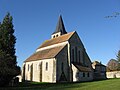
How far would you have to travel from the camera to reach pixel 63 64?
50344mm

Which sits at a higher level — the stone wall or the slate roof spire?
the slate roof spire

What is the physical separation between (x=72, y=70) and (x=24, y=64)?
17826 millimetres

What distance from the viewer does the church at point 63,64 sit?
48.8 meters

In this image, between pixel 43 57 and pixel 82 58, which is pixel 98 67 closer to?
pixel 82 58

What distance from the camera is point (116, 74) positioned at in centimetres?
6556

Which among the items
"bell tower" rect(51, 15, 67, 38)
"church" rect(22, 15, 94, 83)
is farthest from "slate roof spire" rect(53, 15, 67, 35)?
"church" rect(22, 15, 94, 83)

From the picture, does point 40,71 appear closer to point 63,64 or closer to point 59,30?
point 63,64

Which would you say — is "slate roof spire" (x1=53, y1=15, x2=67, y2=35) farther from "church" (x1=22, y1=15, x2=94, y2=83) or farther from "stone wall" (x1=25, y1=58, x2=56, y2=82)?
"stone wall" (x1=25, y1=58, x2=56, y2=82)

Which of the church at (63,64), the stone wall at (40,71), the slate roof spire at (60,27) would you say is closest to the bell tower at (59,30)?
the slate roof spire at (60,27)

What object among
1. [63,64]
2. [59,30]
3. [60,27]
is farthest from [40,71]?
[60,27]

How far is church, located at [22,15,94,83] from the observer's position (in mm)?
48812

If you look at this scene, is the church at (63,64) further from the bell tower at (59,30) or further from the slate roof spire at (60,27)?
the slate roof spire at (60,27)

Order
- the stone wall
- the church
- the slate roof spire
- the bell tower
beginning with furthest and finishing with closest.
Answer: the slate roof spire → the bell tower → the stone wall → the church

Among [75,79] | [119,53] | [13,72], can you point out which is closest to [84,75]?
[75,79]
